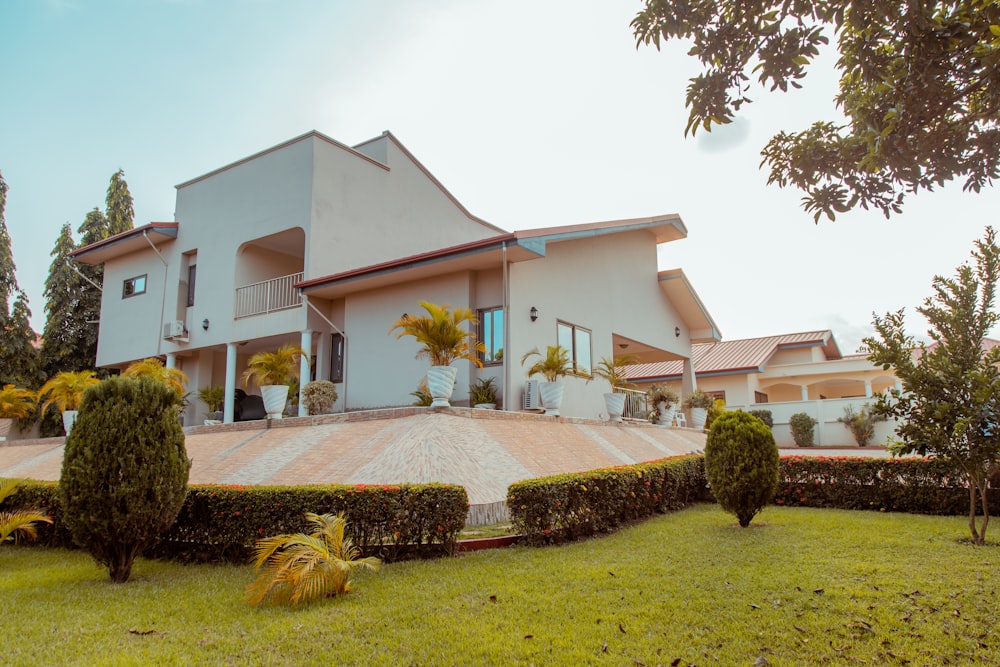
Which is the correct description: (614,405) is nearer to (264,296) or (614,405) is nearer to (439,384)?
(439,384)

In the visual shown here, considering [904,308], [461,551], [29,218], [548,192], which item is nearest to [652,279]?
[548,192]

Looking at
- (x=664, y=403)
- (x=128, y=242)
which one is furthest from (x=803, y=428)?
(x=128, y=242)

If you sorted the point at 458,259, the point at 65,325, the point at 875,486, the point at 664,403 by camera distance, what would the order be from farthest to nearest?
the point at 65,325 → the point at 664,403 → the point at 458,259 → the point at 875,486

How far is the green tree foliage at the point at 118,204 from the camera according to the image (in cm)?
3053

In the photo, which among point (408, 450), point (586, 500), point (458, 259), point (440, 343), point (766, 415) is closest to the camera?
point (586, 500)

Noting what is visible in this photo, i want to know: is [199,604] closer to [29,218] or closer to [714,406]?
[714,406]

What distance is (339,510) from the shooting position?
640 centimetres

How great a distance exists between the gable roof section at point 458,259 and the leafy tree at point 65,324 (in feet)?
56.5

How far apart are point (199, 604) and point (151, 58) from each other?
10.6m

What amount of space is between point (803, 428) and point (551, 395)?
15363mm

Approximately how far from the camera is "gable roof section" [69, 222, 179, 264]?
20578 mm

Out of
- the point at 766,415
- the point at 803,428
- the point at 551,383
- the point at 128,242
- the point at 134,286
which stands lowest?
the point at 803,428

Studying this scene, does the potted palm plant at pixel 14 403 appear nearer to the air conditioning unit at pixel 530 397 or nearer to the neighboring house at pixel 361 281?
the neighboring house at pixel 361 281

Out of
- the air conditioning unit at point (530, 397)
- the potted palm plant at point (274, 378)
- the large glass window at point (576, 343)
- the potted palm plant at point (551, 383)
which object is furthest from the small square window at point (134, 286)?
the potted palm plant at point (551, 383)
